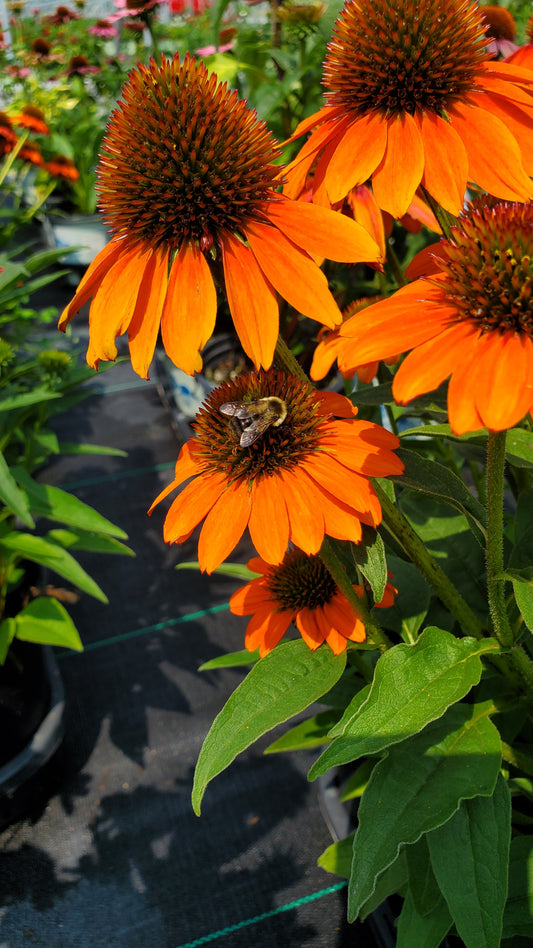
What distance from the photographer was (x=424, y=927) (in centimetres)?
79

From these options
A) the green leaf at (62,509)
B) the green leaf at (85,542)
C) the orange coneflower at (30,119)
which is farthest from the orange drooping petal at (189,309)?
the orange coneflower at (30,119)

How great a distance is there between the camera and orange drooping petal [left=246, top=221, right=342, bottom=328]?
0.52 meters

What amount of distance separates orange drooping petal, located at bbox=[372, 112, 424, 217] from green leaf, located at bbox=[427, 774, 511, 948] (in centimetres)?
55

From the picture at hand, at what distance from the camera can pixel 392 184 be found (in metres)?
0.58

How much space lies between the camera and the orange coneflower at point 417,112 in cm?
57

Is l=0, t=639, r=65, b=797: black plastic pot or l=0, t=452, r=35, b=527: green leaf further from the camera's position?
l=0, t=639, r=65, b=797: black plastic pot

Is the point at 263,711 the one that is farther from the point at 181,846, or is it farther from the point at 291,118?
the point at 291,118

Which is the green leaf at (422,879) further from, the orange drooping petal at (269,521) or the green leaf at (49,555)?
the green leaf at (49,555)

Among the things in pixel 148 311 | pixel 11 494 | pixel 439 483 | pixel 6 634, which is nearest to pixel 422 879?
pixel 439 483

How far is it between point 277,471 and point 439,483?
15 centimetres

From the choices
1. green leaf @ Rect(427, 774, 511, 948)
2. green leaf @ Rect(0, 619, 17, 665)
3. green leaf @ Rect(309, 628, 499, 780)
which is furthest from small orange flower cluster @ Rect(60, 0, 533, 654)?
green leaf @ Rect(0, 619, 17, 665)

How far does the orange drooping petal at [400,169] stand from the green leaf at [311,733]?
0.72m

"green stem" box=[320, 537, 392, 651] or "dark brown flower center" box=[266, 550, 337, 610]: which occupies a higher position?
"green stem" box=[320, 537, 392, 651]

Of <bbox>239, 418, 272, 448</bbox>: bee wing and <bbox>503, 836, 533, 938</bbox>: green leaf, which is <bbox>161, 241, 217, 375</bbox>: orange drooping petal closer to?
<bbox>239, 418, 272, 448</bbox>: bee wing
